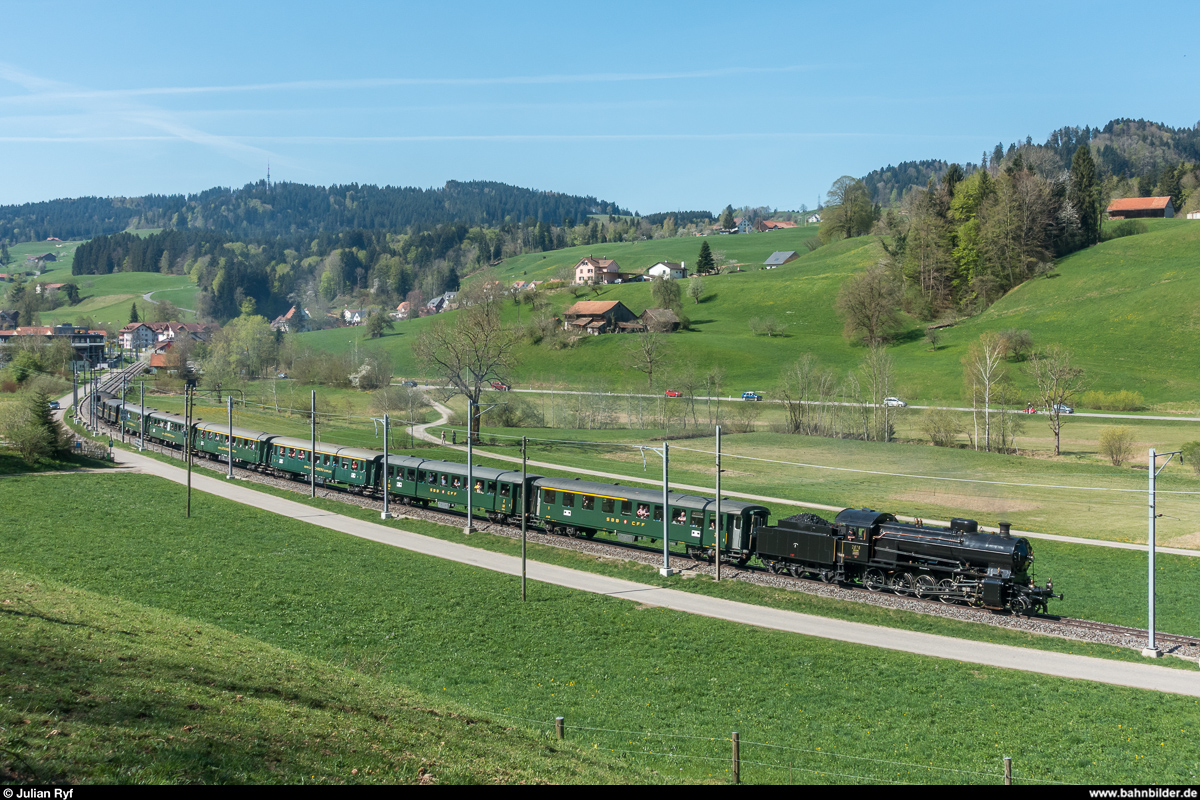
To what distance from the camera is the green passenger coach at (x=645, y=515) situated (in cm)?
3591

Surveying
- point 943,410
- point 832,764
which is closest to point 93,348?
point 943,410

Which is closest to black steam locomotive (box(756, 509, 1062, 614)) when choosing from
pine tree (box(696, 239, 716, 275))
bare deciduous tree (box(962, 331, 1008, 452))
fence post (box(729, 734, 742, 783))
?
fence post (box(729, 734, 742, 783))

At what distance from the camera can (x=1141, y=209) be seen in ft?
536

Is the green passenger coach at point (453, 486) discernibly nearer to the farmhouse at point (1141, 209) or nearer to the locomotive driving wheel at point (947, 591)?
the locomotive driving wheel at point (947, 591)

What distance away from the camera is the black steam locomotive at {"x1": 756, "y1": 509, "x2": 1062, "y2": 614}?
95.8ft

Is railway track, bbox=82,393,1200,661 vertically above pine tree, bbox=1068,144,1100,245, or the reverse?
pine tree, bbox=1068,144,1100,245

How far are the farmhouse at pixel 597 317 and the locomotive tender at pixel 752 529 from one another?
293 ft

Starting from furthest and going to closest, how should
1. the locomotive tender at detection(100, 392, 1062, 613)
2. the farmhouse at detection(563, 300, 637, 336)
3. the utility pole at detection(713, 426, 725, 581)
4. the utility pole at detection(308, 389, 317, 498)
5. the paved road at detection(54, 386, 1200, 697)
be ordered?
the farmhouse at detection(563, 300, 637, 336)
the utility pole at detection(308, 389, 317, 498)
the utility pole at detection(713, 426, 725, 581)
the locomotive tender at detection(100, 392, 1062, 613)
the paved road at detection(54, 386, 1200, 697)

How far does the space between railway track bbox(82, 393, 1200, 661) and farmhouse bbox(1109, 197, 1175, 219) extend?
551ft

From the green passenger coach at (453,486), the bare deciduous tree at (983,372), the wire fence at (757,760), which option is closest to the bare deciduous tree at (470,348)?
the green passenger coach at (453,486)

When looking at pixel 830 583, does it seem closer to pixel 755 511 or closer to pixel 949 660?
pixel 755 511

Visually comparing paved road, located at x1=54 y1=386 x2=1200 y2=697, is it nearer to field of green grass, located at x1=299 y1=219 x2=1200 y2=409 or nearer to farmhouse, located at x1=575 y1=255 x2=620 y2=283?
field of green grass, located at x1=299 y1=219 x2=1200 y2=409

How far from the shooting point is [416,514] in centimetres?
4669

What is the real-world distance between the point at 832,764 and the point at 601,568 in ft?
62.7
